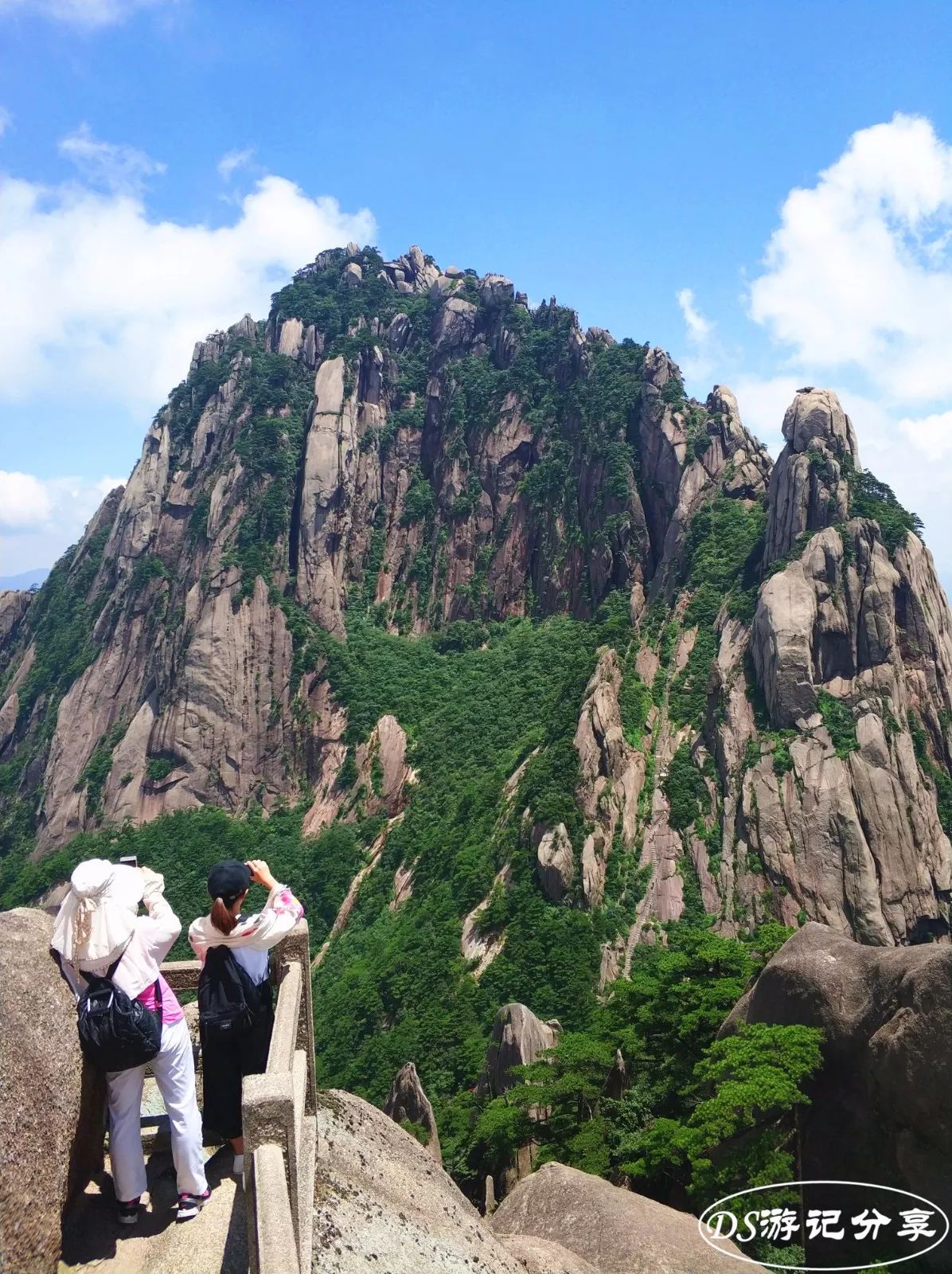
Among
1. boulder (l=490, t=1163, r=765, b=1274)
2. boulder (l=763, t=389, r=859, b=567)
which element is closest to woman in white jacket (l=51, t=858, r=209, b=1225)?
boulder (l=490, t=1163, r=765, b=1274)

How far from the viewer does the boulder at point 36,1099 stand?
14.9 feet

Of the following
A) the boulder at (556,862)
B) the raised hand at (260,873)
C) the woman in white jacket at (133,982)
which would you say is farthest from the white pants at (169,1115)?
the boulder at (556,862)

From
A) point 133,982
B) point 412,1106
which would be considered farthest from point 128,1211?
point 412,1106

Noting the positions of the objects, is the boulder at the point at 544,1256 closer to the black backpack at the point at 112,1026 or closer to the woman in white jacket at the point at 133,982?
the woman in white jacket at the point at 133,982

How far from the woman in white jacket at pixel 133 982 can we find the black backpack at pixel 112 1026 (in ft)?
0.21

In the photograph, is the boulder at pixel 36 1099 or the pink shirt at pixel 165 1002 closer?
the boulder at pixel 36 1099

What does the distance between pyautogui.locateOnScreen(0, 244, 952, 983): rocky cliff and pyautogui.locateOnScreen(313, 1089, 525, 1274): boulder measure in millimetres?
25433

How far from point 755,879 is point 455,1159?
724 inches

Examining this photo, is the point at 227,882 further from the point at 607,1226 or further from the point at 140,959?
the point at 607,1226

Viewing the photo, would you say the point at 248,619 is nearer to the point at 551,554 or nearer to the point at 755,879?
the point at 551,554

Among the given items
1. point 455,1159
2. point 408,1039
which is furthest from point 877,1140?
point 408,1039

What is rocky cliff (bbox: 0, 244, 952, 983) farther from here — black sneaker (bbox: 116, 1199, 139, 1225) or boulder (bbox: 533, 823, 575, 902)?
black sneaker (bbox: 116, 1199, 139, 1225)

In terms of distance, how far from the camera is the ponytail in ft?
19.6

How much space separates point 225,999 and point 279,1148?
4.54ft
